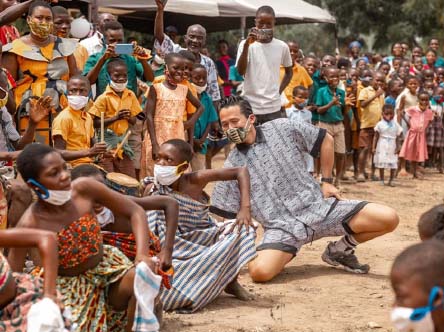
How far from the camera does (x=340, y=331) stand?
4.95 m

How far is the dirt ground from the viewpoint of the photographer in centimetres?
504

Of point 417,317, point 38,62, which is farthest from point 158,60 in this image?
point 417,317

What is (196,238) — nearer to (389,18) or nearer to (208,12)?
(208,12)

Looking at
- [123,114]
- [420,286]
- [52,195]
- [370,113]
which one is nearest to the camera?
[420,286]

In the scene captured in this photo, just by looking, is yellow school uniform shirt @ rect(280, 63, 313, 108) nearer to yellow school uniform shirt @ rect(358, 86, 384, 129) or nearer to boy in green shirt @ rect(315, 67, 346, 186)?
boy in green shirt @ rect(315, 67, 346, 186)

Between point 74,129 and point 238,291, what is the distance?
1.75 meters

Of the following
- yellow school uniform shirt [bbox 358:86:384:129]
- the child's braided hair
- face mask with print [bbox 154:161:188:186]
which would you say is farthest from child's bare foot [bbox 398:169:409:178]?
the child's braided hair

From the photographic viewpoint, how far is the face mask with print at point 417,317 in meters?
2.83

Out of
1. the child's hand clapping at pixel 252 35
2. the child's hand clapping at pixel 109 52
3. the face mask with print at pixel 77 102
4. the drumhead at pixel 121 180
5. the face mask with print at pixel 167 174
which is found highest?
the child's hand clapping at pixel 109 52

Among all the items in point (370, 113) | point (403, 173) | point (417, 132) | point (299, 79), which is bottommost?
point (403, 173)

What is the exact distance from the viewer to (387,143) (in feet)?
39.3

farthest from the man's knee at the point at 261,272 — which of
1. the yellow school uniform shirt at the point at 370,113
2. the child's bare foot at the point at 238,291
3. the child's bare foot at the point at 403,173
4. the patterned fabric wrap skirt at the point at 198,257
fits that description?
the child's bare foot at the point at 403,173

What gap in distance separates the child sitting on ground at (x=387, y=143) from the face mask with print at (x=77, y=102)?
6383 mm

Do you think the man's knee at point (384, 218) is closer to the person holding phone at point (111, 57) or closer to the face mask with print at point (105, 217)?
the face mask with print at point (105, 217)
